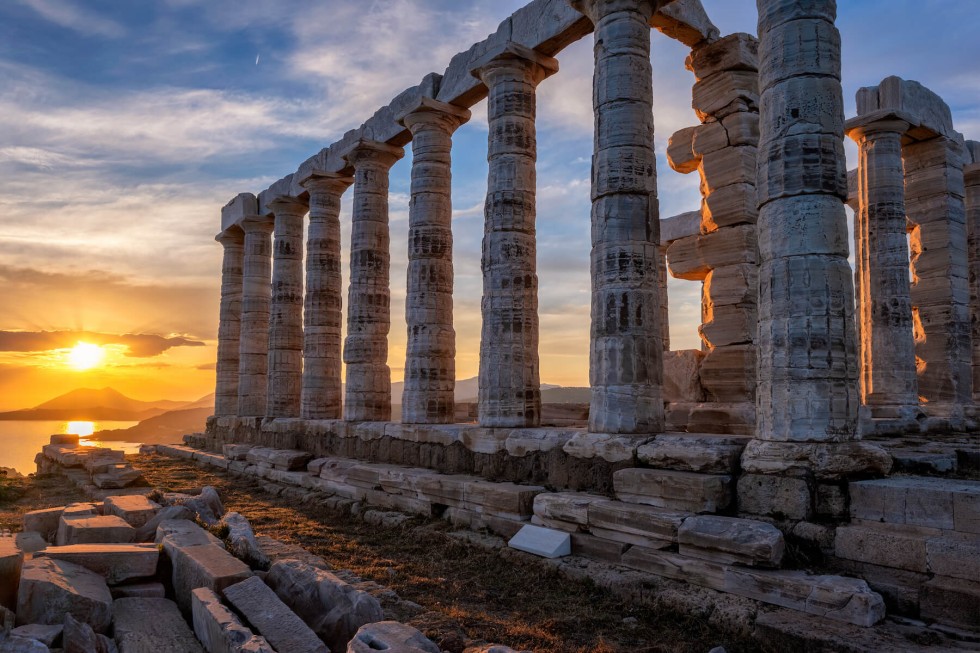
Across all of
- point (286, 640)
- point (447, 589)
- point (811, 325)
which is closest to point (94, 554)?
point (286, 640)

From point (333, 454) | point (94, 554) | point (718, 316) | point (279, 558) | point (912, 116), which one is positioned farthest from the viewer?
point (333, 454)

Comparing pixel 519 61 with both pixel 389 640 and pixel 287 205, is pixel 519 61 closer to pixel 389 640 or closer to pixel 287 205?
pixel 389 640

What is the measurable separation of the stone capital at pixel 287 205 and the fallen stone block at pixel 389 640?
1871 centimetres

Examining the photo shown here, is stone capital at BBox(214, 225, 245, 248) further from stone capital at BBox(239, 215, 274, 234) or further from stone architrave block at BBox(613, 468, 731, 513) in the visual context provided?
stone architrave block at BBox(613, 468, 731, 513)

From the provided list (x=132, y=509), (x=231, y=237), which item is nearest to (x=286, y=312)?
(x=231, y=237)

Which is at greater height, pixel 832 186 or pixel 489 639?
pixel 832 186

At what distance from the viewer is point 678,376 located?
13.1m

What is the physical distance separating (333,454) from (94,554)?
400 inches

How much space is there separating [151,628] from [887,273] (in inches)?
580

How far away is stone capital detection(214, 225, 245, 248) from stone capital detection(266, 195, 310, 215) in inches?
168

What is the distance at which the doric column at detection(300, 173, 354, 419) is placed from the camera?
1920 cm

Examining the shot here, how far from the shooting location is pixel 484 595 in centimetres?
792

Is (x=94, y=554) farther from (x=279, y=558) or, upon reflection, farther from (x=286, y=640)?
(x=286, y=640)

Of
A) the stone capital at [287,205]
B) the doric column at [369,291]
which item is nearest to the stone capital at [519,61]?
the doric column at [369,291]
